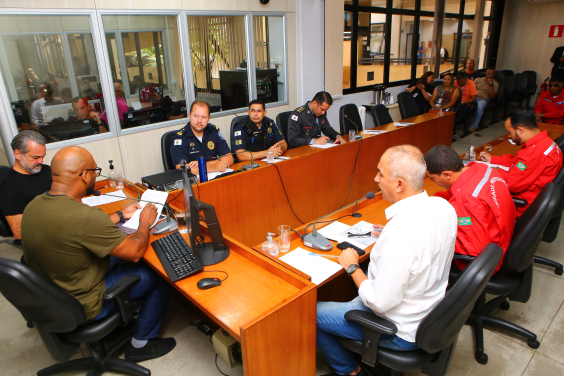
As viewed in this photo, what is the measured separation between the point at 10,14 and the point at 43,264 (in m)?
2.65

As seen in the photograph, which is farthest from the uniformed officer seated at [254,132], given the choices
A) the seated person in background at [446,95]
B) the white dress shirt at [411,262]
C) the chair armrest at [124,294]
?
the seated person in background at [446,95]

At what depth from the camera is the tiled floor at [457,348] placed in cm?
197

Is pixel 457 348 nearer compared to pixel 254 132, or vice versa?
pixel 457 348

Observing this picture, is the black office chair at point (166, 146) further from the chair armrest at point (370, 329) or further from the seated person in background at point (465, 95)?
the seated person in background at point (465, 95)

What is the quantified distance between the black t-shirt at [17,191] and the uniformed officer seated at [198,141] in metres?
1.05

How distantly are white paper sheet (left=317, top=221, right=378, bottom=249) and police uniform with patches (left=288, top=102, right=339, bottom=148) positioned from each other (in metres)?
1.77

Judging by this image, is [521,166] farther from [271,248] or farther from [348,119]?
[271,248]

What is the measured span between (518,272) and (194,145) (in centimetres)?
259

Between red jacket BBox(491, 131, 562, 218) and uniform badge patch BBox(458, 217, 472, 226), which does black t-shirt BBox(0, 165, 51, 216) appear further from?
red jacket BBox(491, 131, 562, 218)

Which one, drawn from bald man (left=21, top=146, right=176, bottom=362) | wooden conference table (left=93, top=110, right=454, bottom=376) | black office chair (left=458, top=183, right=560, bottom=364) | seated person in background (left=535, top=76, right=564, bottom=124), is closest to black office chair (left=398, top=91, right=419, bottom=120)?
wooden conference table (left=93, top=110, right=454, bottom=376)

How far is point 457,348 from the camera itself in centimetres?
210

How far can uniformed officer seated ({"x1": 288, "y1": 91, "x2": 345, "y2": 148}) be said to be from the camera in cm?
390

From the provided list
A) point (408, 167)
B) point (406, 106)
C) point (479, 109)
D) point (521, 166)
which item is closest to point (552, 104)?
point (479, 109)

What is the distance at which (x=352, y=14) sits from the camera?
20.1 ft
